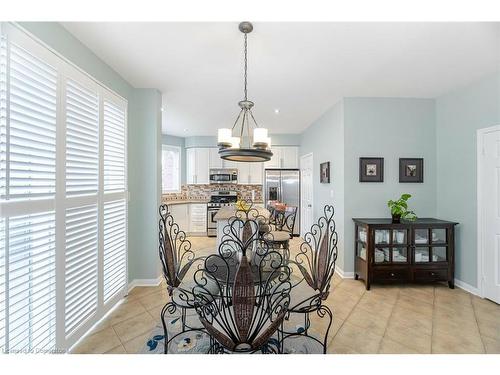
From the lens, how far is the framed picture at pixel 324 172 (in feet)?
13.3

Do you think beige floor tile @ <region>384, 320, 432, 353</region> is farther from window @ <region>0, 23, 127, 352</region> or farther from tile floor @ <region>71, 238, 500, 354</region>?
window @ <region>0, 23, 127, 352</region>

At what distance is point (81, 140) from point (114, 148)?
0.56 meters

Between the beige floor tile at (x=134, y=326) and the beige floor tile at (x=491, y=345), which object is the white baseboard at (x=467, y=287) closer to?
the beige floor tile at (x=491, y=345)

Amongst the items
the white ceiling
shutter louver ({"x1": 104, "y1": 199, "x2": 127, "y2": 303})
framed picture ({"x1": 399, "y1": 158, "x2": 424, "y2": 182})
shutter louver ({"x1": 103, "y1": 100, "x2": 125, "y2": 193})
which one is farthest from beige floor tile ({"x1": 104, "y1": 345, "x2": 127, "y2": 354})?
framed picture ({"x1": 399, "y1": 158, "x2": 424, "y2": 182})

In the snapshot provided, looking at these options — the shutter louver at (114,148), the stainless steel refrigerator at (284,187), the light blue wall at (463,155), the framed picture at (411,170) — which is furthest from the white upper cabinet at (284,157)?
the shutter louver at (114,148)

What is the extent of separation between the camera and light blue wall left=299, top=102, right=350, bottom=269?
11.7ft

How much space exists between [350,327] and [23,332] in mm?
2536

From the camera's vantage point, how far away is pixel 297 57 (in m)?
2.35

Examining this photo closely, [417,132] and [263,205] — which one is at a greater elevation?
[417,132]
